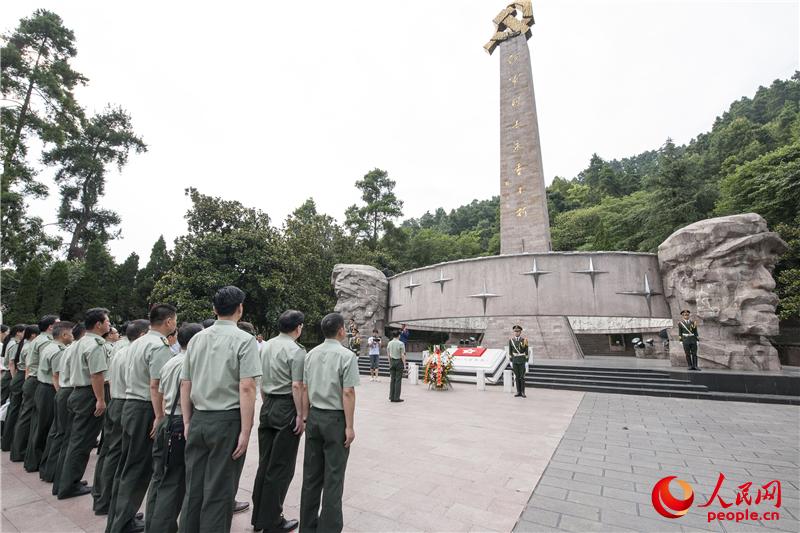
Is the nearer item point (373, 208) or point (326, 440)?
point (326, 440)

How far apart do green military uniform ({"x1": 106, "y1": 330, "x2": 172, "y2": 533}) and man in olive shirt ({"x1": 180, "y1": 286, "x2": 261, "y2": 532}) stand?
77 centimetres

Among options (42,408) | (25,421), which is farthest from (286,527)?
(25,421)

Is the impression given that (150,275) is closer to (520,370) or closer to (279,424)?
(520,370)

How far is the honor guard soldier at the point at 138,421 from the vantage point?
2.91 m

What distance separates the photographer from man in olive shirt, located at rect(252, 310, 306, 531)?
2939 mm

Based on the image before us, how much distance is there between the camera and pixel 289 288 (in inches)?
752

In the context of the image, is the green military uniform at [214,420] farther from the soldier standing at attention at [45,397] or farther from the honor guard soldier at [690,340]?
the honor guard soldier at [690,340]

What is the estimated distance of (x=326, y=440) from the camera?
274 cm

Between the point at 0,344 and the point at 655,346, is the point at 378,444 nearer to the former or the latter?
the point at 0,344

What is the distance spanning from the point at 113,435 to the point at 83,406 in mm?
720

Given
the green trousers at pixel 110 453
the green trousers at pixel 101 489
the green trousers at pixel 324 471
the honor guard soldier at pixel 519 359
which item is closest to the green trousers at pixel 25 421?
the green trousers at pixel 101 489

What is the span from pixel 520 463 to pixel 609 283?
11.7 m

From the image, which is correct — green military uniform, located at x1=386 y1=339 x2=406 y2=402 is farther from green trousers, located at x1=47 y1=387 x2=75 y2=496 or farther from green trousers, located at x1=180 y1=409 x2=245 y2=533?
green trousers, located at x1=180 y1=409 x2=245 y2=533

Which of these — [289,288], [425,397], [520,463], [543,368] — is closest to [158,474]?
[520,463]
